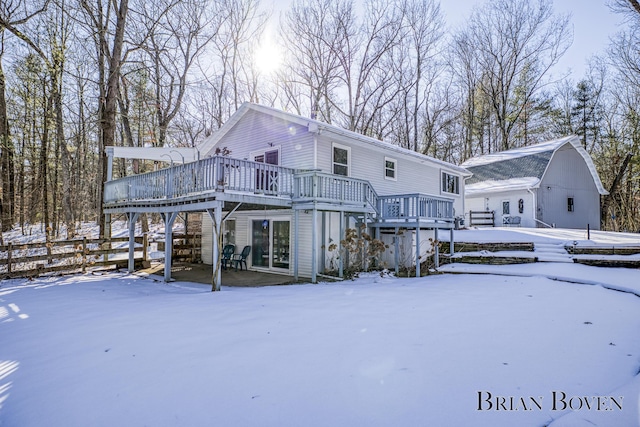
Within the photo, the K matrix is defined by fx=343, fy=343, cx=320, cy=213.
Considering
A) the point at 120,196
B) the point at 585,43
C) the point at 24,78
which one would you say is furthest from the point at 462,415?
the point at 585,43

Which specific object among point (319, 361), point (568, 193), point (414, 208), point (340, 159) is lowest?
point (319, 361)

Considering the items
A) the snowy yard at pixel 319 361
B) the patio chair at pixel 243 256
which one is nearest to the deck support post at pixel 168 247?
the snowy yard at pixel 319 361

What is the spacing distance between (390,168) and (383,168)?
1.86ft

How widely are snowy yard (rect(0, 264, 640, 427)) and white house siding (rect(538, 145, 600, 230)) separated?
13.4m

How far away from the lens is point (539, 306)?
21.0ft

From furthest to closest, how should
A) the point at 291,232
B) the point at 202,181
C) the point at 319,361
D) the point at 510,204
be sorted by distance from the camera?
the point at 510,204 → the point at 291,232 → the point at 202,181 → the point at 319,361

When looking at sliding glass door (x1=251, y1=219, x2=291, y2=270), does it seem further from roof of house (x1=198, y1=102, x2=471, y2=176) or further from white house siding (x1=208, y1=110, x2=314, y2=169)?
roof of house (x1=198, y1=102, x2=471, y2=176)

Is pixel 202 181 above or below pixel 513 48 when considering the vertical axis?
below

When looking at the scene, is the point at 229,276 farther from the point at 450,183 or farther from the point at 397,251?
the point at 450,183

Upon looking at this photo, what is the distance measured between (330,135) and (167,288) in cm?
655

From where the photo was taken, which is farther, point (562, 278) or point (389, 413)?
point (562, 278)

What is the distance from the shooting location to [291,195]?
9.86m

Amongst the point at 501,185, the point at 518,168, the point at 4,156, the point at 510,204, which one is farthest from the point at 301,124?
the point at 518,168

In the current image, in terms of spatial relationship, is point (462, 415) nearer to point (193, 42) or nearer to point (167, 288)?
point (167, 288)
